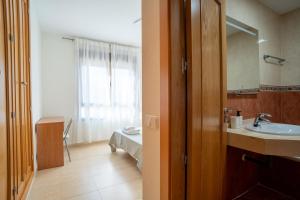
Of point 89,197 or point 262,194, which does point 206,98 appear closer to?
point 262,194

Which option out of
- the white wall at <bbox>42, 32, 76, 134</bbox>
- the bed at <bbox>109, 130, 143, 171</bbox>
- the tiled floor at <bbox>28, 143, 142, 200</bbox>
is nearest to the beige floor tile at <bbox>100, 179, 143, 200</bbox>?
the tiled floor at <bbox>28, 143, 142, 200</bbox>

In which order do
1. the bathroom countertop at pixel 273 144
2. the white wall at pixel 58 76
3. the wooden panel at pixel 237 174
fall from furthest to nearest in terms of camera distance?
the white wall at pixel 58 76, the wooden panel at pixel 237 174, the bathroom countertop at pixel 273 144

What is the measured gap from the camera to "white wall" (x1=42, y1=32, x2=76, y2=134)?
151 inches

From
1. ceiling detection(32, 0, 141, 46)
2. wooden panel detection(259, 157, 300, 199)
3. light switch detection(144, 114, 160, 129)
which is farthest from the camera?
ceiling detection(32, 0, 141, 46)

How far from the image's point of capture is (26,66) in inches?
87.2

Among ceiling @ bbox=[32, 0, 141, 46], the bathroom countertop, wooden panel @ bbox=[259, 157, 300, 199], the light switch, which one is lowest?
wooden panel @ bbox=[259, 157, 300, 199]

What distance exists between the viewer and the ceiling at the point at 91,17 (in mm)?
2640

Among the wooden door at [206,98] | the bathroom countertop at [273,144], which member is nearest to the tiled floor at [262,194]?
the wooden door at [206,98]

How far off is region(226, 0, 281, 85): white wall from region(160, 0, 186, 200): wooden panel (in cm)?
104

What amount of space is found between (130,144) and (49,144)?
56.0 inches

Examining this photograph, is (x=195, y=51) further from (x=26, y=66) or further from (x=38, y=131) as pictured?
(x=38, y=131)

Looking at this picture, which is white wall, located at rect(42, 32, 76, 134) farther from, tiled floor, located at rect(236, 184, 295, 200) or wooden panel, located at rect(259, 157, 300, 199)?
wooden panel, located at rect(259, 157, 300, 199)

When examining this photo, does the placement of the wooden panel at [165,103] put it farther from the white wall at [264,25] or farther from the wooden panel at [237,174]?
the white wall at [264,25]

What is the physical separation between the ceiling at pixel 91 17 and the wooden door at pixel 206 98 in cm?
184
